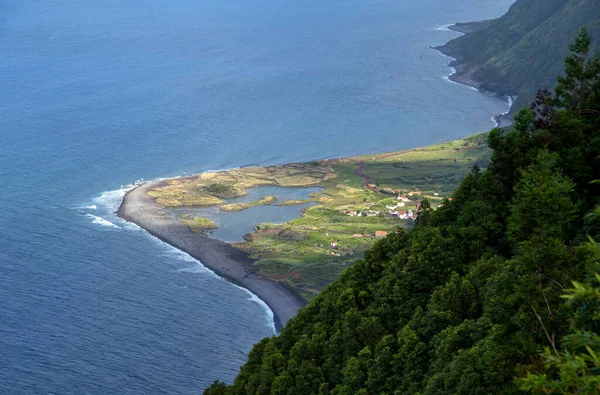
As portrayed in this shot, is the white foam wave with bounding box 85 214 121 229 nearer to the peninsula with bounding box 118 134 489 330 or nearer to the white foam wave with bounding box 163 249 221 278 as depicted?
the peninsula with bounding box 118 134 489 330

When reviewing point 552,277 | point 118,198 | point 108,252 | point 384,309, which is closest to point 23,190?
point 118,198

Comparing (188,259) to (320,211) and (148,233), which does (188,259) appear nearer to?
(148,233)

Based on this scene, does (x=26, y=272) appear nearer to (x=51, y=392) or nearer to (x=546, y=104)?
(x=51, y=392)

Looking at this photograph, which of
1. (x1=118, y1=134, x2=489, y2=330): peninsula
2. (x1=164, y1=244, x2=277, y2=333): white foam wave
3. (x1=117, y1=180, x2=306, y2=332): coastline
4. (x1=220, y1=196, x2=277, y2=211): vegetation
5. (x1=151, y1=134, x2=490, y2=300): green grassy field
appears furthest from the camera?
(x1=220, y1=196, x2=277, y2=211): vegetation

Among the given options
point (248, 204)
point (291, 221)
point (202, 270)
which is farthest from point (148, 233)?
point (291, 221)

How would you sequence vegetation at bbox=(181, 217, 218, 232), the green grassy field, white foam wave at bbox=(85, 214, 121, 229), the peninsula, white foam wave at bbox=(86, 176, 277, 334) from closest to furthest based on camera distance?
white foam wave at bbox=(86, 176, 277, 334)
the peninsula
the green grassy field
vegetation at bbox=(181, 217, 218, 232)
white foam wave at bbox=(85, 214, 121, 229)

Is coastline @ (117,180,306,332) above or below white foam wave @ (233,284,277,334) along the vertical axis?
above

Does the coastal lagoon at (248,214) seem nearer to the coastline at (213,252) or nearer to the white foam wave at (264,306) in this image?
the coastline at (213,252)

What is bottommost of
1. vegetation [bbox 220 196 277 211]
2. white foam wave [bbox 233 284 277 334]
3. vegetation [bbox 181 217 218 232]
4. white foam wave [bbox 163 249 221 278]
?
white foam wave [bbox 233 284 277 334]

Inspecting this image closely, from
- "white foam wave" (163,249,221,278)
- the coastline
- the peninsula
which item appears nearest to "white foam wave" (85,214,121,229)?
the coastline
